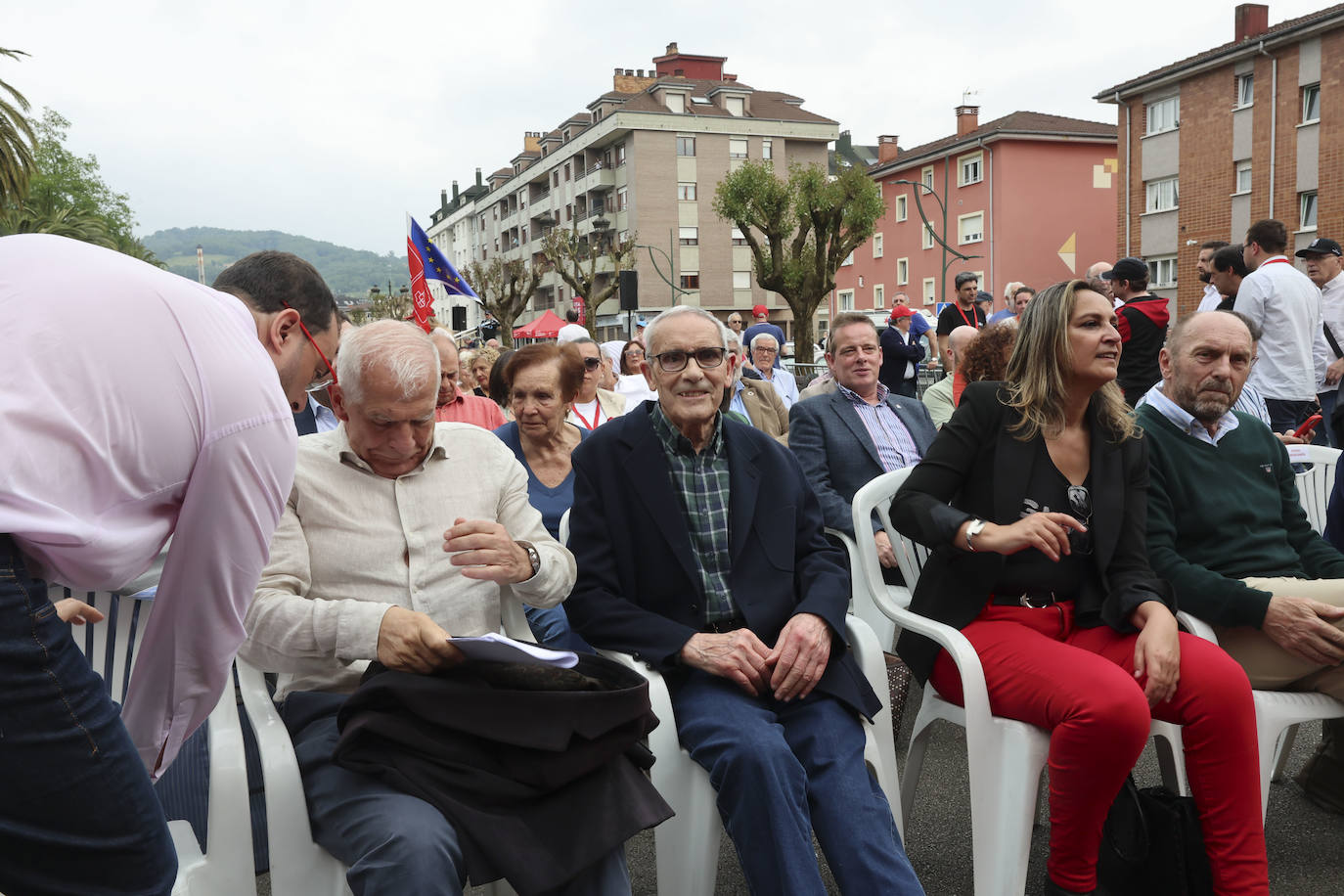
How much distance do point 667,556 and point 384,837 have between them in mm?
1137

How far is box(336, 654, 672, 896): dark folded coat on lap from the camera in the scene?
206 cm

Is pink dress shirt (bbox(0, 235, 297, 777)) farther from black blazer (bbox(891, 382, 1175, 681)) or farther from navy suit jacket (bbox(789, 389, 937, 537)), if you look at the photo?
navy suit jacket (bbox(789, 389, 937, 537))

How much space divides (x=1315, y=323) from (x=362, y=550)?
6.83m

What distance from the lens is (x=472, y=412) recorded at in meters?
→ 5.82

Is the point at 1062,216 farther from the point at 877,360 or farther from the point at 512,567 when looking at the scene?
the point at 512,567

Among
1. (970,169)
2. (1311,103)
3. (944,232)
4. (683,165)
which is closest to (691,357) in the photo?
(944,232)

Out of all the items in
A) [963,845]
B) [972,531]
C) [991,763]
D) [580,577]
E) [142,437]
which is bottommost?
[963,845]

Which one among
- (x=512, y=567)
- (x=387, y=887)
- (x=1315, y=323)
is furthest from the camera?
(x=1315, y=323)

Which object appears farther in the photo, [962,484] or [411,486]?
[962,484]

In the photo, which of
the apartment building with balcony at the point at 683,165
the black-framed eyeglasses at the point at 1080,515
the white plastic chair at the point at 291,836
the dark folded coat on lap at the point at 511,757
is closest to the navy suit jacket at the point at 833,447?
the black-framed eyeglasses at the point at 1080,515

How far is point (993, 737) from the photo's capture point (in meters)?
2.76

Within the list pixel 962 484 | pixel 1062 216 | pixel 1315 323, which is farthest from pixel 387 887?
pixel 1062 216

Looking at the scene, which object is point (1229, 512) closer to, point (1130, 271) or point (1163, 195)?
point (1130, 271)

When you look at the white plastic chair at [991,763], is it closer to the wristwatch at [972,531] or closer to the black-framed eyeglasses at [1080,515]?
the wristwatch at [972,531]
